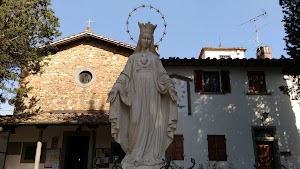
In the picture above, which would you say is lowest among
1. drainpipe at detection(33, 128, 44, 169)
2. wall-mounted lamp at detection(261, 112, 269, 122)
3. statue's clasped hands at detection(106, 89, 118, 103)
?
drainpipe at detection(33, 128, 44, 169)

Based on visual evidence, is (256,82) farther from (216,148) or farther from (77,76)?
(77,76)

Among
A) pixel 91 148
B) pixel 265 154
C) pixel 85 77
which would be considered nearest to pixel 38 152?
pixel 91 148

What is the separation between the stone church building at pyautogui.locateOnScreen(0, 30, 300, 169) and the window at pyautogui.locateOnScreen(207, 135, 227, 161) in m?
0.05

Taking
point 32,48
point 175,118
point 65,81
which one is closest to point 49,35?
point 32,48

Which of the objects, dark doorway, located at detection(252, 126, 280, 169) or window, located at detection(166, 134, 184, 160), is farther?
dark doorway, located at detection(252, 126, 280, 169)

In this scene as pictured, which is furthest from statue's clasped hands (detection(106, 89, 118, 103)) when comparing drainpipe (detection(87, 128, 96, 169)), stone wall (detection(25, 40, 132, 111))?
stone wall (detection(25, 40, 132, 111))

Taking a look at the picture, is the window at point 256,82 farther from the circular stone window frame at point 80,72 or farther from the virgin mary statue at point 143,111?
the virgin mary statue at point 143,111

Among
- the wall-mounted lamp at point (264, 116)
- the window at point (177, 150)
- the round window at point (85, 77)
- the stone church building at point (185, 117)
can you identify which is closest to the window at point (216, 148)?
the stone church building at point (185, 117)

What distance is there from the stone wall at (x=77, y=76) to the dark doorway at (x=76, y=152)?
1.76 m

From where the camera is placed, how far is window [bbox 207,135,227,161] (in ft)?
52.0

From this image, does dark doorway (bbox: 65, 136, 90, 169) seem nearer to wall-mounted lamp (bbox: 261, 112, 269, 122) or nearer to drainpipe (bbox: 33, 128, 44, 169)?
drainpipe (bbox: 33, 128, 44, 169)

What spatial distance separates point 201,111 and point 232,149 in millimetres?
2489

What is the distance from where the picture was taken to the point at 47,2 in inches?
589

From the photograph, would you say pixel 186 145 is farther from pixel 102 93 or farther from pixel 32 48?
pixel 32 48
